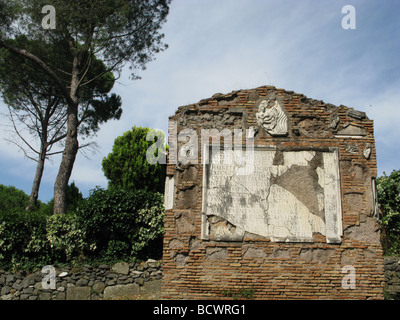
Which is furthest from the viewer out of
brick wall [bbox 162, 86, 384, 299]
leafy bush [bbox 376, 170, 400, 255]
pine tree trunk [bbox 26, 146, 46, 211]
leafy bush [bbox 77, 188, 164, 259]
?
pine tree trunk [bbox 26, 146, 46, 211]

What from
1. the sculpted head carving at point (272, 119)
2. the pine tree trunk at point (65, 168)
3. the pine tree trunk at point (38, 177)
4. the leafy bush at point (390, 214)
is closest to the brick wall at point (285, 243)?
the sculpted head carving at point (272, 119)

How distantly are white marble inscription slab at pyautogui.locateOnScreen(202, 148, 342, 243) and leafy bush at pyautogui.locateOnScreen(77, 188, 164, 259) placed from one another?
2.13 meters

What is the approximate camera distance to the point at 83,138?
1662 centimetres

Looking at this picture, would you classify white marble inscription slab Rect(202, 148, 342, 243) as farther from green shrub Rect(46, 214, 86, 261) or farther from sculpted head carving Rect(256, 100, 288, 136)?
green shrub Rect(46, 214, 86, 261)

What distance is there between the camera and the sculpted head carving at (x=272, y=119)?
23.4 feet

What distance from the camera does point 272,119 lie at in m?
7.18

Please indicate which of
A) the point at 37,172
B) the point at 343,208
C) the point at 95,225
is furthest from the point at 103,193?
the point at 37,172

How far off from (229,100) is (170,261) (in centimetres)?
327

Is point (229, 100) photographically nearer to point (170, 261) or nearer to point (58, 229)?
point (170, 261)

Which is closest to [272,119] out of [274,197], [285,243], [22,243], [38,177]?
[274,197]

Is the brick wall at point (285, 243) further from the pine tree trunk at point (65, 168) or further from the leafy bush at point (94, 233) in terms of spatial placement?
the pine tree trunk at point (65, 168)

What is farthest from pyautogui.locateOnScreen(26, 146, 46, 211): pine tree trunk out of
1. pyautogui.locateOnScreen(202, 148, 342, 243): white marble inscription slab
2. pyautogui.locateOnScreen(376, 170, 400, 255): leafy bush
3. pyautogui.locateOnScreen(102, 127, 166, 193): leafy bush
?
pyautogui.locateOnScreen(376, 170, 400, 255): leafy bush

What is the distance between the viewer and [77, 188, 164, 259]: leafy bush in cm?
848

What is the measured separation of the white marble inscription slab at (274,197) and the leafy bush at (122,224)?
2.13 meters
